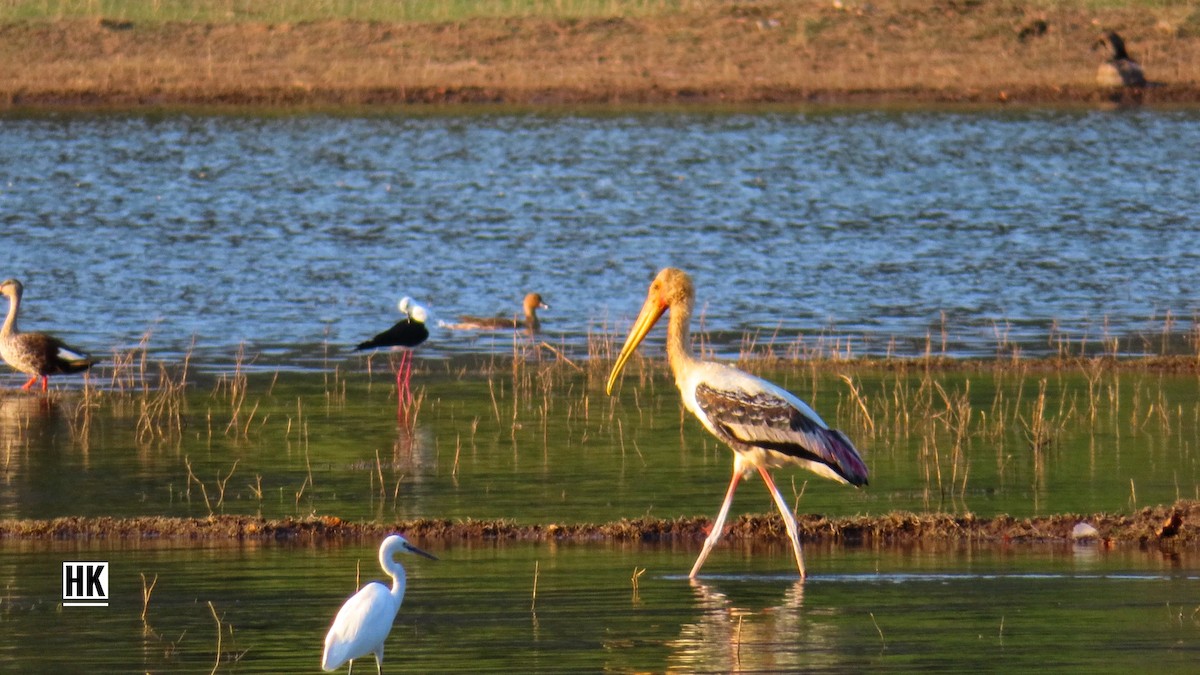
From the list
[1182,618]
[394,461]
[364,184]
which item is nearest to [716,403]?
[1182,618]

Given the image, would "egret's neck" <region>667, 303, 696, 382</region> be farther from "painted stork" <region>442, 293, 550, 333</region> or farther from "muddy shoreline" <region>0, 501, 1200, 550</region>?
"painted stork" <region>442, 293, 550, 333</region>

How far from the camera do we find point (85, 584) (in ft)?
33.7

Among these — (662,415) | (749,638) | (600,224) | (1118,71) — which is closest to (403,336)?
(662,415)

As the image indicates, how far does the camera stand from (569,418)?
16047mm

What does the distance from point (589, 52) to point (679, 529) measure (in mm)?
34661

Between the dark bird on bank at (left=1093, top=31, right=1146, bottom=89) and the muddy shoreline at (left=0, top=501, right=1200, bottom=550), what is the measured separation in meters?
34.2

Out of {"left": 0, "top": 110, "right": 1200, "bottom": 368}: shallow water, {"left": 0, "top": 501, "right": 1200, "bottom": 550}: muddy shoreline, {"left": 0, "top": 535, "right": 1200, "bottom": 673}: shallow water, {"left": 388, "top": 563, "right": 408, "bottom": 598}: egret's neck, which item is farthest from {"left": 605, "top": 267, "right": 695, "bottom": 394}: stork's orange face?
{"left": 0, "top": 110, "right": 1200, "bottom": 368}: shallow water

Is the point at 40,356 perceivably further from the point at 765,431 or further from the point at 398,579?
the point at 398,579

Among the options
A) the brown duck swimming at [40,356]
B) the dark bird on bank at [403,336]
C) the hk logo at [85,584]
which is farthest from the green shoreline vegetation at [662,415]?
the hk logo at [85,584]

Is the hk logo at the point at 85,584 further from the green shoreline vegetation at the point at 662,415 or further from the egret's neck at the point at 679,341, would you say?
the egret's neck at the point at 679,341

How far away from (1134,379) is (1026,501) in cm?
528

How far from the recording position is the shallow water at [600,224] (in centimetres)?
2252

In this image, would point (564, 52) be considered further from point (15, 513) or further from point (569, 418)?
point (15, 513)

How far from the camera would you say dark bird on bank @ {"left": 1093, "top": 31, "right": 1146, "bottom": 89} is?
4416 cm
